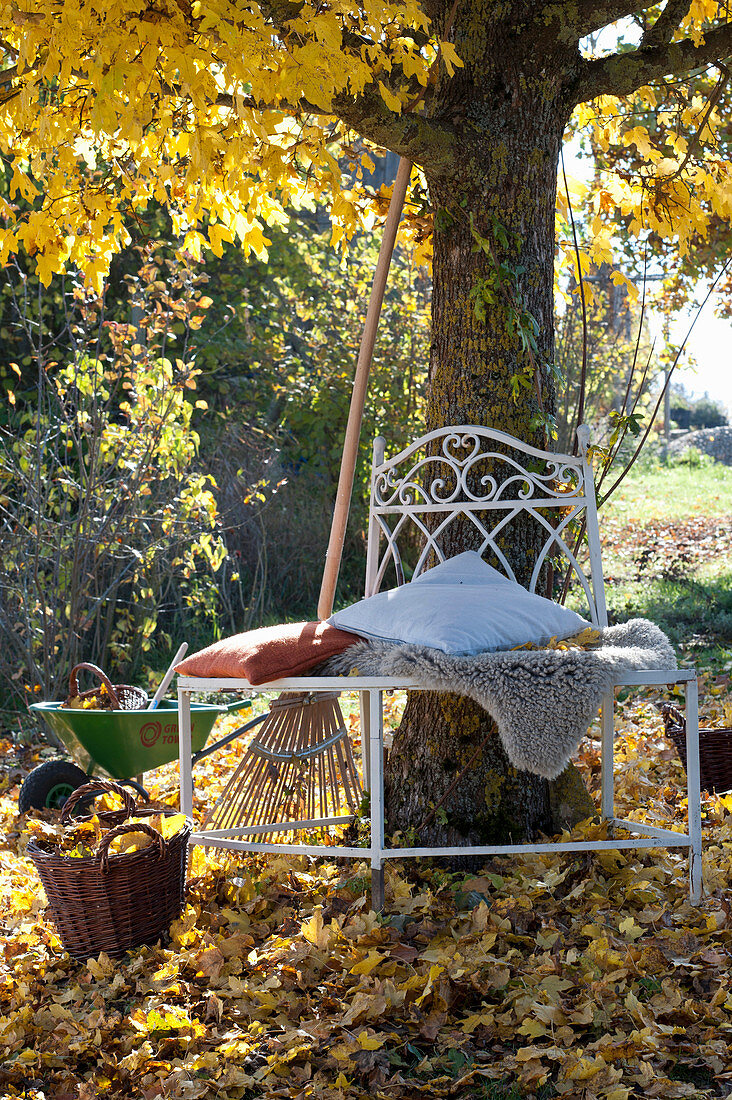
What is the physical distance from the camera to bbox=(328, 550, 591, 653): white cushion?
95.8 inches

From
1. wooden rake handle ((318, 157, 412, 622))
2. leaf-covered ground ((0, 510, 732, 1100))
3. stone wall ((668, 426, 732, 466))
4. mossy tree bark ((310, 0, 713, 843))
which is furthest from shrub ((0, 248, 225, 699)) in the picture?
stone wall ((668, 426, 732, 466))

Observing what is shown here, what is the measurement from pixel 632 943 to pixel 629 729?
7.52 ft

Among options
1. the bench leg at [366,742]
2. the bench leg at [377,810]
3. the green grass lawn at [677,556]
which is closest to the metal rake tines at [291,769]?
the bench leg at [366,742]

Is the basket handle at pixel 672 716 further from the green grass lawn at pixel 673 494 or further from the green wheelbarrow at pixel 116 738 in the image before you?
the green grass lawn at pixel 673 494

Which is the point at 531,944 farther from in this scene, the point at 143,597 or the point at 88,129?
the point at 143,597

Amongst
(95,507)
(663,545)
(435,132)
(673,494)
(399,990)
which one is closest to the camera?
(399,990)

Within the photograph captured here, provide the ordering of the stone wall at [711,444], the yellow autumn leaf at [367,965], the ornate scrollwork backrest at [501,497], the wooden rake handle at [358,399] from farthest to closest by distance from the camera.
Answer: the stone wall at [711,444] < the wooden rake handle at [358,399] < the ornate scrollwork backrest at [501,497] < the yellow autumn leaf at [367,965]

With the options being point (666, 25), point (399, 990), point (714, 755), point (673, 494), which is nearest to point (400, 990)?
point (399, 990)

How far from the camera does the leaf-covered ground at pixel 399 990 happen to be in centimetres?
178

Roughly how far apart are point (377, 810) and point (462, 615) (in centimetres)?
50

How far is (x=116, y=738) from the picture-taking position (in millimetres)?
3350

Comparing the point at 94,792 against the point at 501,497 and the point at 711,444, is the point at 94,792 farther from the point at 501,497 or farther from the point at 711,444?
the point at 711,444

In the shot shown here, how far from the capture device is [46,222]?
314 centimetres

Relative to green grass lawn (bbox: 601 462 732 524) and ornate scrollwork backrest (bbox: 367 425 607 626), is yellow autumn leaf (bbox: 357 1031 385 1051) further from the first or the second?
green grass lawn (bbox: 601 462 732 524)
